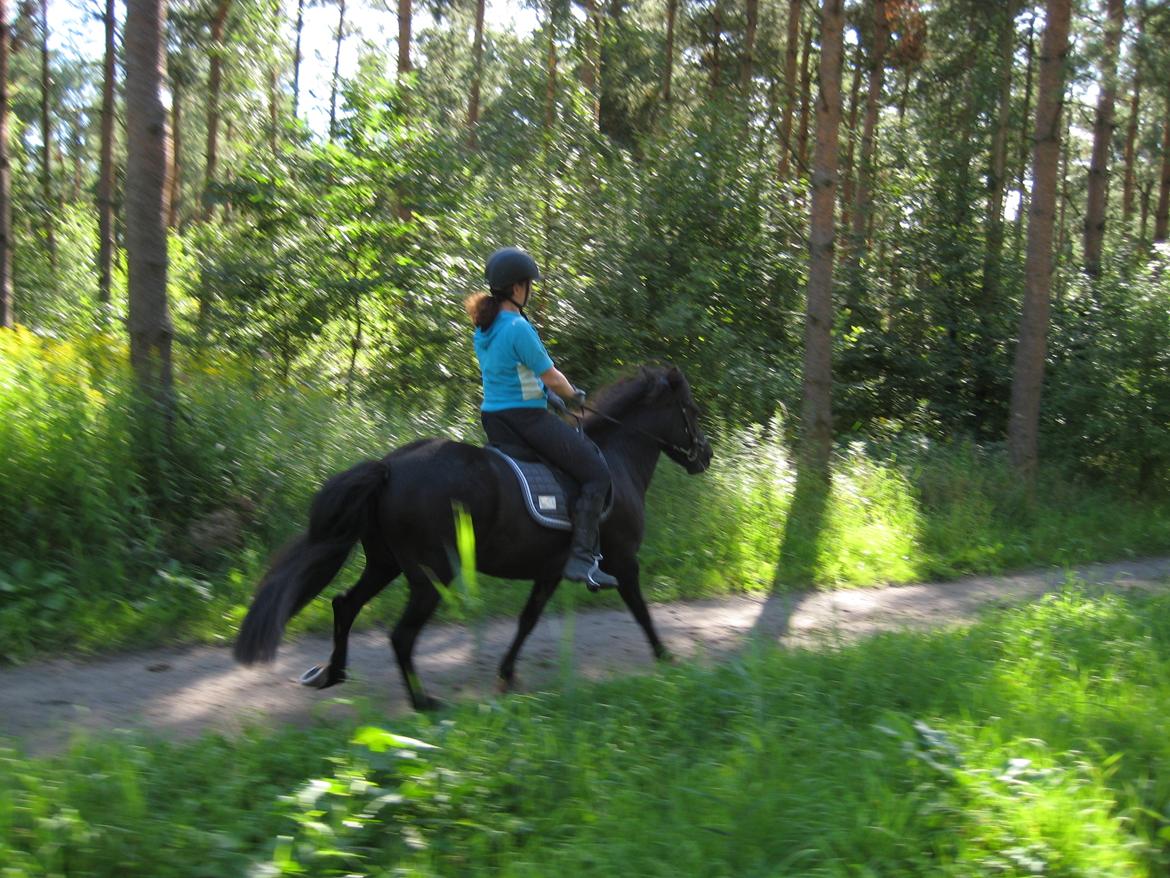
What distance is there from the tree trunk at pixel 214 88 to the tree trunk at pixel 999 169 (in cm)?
1395

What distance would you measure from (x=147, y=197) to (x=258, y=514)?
2907 mm

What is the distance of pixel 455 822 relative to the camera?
12.3 ft

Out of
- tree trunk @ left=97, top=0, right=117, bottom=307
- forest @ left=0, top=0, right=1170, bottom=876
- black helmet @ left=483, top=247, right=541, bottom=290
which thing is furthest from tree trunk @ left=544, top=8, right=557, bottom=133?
black helmet @ left=483, top=247, right=541, bottom=290

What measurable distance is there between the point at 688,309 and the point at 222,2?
12012 millimetres

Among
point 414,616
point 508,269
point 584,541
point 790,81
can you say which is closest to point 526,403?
point 508,269

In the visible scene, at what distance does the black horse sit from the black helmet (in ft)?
3.49

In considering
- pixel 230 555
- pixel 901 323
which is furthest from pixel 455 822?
pixel 901 323

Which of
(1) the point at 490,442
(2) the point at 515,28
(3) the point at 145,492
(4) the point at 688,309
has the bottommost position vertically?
(3) the point at 145,492

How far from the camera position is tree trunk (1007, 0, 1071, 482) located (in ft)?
47.3

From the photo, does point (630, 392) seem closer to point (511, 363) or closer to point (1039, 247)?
point (511, 363)

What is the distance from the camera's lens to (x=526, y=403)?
648 cm

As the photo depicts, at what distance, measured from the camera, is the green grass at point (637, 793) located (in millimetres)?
3479

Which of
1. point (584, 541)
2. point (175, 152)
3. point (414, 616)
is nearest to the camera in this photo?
point (414, 616)

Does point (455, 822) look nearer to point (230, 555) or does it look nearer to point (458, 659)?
point (458, 659)
